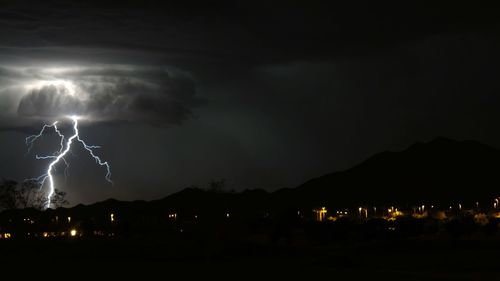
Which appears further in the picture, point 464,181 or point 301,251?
point 464,181

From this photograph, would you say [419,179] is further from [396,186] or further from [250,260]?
[250,260]

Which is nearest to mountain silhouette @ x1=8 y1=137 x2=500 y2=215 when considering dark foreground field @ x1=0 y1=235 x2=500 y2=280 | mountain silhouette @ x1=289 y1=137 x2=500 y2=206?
mountain silhouette @ x1=289 y1=137 x2=500 y2=206

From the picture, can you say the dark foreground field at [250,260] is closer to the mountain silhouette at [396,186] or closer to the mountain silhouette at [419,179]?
the mountain silhouette at [396,186]

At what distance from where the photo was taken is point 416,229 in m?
60.0

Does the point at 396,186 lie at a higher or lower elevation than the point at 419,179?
lower

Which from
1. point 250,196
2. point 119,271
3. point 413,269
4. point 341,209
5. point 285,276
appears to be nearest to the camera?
point 285,276

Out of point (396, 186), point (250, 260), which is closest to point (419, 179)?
point (396, 186)

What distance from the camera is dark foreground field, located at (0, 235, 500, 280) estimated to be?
99.4 ft

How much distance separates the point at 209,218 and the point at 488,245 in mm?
19590

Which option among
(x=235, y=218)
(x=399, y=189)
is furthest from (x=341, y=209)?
(x=235, y=218)

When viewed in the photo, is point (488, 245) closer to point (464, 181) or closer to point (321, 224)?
point (321, 224)

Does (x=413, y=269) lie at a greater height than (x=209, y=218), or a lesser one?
lesser

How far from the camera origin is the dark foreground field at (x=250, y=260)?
30297 mm

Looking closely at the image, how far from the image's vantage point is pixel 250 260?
4066 cm
